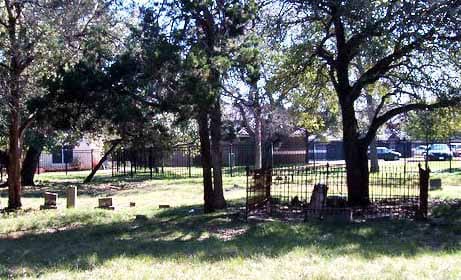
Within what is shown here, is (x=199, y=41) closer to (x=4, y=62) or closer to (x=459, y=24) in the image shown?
(x=459, y=24)

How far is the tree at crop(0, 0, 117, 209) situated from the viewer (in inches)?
597

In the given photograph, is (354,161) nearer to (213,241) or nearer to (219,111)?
(219,111)

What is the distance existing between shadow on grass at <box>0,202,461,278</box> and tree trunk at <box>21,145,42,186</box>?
18.6 m

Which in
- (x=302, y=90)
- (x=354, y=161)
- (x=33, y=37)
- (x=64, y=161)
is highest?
(x=33, y=37)

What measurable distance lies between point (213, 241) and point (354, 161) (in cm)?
642

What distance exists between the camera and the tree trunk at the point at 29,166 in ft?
102

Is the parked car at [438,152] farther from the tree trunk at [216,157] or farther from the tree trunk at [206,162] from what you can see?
the tree trunk at [206,162]

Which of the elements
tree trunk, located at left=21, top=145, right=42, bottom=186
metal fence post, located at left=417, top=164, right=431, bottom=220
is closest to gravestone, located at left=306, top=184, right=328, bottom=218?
metal fence post, located at left=417, top=164, right=431, bottom=220

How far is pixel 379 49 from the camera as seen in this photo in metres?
12.1

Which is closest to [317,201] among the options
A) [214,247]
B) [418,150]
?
[214,247]

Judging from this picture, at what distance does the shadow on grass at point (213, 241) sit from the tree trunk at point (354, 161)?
9.95ft

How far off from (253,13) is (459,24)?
4152 millimetres

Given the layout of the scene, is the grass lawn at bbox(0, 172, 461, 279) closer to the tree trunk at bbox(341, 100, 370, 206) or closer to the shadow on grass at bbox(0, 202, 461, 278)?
the shadow on grass at bbox(0, 202, 461, 278)

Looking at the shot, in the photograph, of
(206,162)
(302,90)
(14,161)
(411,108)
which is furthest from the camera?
(302,90)
